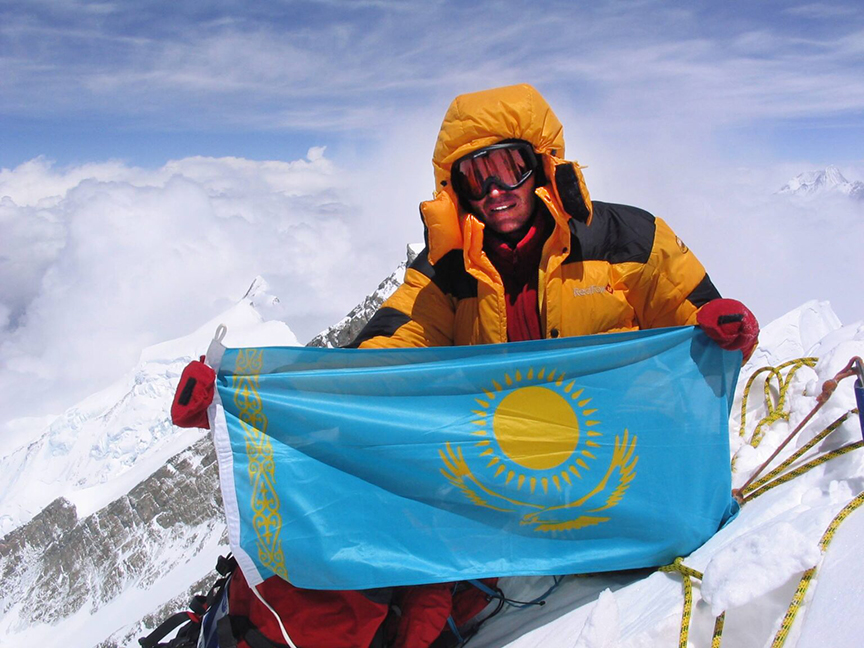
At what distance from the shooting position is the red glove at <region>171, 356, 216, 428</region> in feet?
12.8

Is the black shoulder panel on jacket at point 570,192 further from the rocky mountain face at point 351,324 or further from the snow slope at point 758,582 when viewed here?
the rocky mountain face at point 351,324

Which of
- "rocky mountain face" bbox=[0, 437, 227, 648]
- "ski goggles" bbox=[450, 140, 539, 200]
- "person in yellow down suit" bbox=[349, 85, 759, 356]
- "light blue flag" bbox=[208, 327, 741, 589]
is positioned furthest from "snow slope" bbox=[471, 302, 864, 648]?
"rocky mountain face" bbox=[0, 437, 227, 648]

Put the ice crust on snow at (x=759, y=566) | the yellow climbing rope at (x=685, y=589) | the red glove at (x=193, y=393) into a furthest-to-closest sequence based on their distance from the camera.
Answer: the red glove at (x=193, y=393)
the yellow climbing rope at (x=685, y=589)
the ice crust on snow at (x=759, y=566)

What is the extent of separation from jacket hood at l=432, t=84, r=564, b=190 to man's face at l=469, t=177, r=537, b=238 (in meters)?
0.27

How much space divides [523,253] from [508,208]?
0.29m

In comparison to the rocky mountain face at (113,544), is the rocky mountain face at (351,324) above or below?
above

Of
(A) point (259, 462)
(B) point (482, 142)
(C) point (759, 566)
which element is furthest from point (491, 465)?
(B) point (482, 142)

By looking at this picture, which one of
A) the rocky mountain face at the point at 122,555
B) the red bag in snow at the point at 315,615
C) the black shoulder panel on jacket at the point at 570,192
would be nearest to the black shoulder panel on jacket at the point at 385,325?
the black shoulder panel on jacket at the point at 570,192

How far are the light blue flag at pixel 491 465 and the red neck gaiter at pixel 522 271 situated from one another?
0.45m

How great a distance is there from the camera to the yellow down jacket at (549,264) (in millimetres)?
4035

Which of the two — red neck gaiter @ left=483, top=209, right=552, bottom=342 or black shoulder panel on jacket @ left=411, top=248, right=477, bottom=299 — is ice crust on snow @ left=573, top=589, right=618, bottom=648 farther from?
black shoulder panel on jacket @ left=411, top=248, right=477, bottom=299

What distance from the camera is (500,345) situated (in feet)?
12.6

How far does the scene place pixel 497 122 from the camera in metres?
4.20

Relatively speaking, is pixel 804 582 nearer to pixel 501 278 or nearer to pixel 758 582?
pixel 758 582
